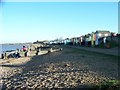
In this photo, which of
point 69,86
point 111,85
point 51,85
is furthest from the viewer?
point 51,85

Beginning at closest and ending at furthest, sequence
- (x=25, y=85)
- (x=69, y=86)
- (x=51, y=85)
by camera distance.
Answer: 1. (x=69, y=86)
2. (x=51, y=85)
3. (x=25, y=85)

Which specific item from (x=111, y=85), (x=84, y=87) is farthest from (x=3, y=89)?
(x=111, y=85)

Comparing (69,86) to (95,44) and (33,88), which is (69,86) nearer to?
(33,88)

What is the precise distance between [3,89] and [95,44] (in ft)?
178

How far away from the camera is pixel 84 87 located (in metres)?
12.6

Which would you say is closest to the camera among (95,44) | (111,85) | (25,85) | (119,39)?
(111,85)

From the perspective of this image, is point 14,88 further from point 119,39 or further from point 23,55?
point 119,39

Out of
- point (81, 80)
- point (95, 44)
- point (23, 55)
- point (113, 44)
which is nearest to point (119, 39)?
point (113, 44)

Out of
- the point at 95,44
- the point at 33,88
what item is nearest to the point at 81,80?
the point at 33,88

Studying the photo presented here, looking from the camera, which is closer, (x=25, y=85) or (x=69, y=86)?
(x=69, y=86)

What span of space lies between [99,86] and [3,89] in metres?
5.91

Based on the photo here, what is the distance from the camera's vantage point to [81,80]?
14.6m

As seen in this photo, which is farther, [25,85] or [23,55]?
[23,55]

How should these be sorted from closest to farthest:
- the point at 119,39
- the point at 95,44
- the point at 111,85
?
the point at 111,85 < the point at 119,39 < the point at 95,44
